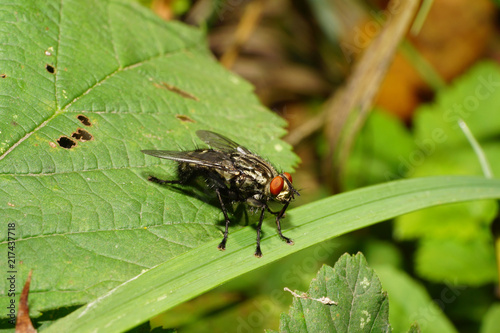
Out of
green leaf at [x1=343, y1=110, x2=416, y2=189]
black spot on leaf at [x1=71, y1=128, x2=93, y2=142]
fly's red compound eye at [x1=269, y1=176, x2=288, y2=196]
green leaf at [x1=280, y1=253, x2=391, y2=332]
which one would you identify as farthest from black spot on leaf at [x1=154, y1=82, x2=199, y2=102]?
green leaf at [x1=343, y1=110, x2=416, y2=189]

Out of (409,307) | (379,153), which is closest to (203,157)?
(409,307)

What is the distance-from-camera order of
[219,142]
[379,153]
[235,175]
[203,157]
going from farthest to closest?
[379,153]
[219,142]
[235,175]
[203,157]

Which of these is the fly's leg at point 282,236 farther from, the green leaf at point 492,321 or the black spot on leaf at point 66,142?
the green leaf at point 492,321

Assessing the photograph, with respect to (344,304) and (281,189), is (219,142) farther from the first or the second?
(344,304)

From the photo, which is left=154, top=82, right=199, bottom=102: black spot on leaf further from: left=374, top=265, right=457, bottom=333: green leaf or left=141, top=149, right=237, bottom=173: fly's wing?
left=374, top=265, right=457, bottom=333: green leaf

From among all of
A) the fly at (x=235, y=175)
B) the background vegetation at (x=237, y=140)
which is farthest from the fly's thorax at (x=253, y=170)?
the background vegetation at (x=237, y=140)

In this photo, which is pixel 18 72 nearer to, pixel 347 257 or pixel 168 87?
pixel 168 87
